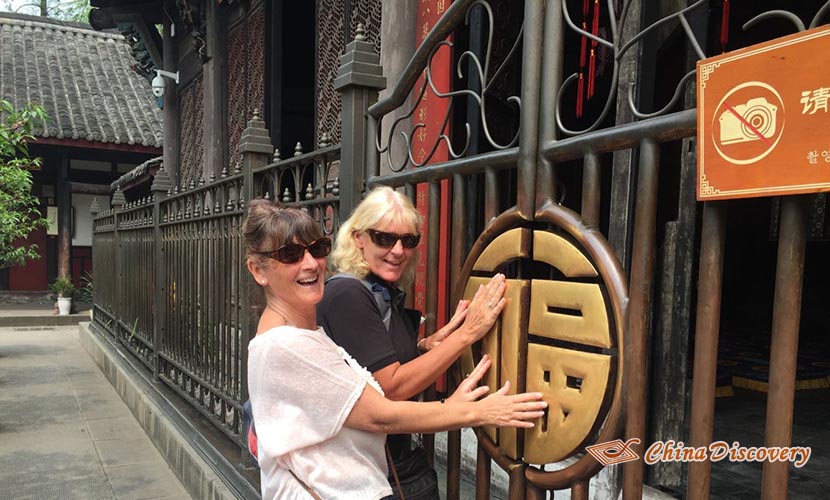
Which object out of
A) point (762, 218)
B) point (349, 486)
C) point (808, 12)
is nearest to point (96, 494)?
point (349, 486)

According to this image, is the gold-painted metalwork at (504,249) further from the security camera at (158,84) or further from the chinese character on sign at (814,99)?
the security camera at (158,84)

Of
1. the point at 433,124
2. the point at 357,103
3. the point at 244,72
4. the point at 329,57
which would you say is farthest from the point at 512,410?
the point at 244,72

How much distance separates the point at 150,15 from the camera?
10.2 meters

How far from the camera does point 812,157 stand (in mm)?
1031

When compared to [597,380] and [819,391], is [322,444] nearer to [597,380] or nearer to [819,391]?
[597,380]

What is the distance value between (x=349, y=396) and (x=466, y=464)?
6.55 feet

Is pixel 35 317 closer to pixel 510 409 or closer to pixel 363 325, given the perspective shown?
pixel 363 325

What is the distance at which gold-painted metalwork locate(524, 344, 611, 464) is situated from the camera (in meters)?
1.43

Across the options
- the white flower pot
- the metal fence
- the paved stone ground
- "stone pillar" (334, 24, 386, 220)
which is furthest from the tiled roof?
"stone pillar" (334, 24, 386, 220)

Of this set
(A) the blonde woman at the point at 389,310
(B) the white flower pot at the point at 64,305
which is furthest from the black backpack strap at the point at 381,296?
(B) the white flower pot at the point at 64,305

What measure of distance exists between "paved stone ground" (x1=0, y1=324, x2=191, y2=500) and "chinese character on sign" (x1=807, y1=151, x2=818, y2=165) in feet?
13.8

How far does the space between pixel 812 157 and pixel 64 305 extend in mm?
14628

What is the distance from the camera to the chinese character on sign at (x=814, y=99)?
102 centimetres

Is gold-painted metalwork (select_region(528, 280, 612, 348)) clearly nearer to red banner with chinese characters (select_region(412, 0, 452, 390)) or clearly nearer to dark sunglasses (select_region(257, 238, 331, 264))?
dark sunglasses (select_region(257, 238, 331, 264))
